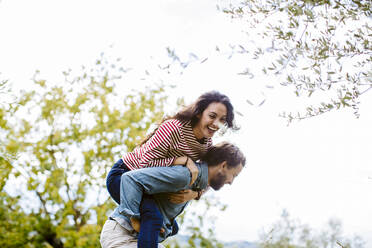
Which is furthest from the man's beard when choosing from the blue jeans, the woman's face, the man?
the blue jeans

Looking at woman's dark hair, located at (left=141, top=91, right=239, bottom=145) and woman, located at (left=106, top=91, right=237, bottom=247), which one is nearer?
woman, located at (left=106, top=91, right=237, bottom=247)

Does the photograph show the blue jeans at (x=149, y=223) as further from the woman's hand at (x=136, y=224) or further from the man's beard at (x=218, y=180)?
the man's beard at (x=218, y=180)

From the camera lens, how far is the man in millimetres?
2174

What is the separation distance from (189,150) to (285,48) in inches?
39.5

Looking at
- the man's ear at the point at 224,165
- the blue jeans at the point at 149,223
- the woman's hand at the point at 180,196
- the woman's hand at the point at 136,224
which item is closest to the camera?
the blue jeans at the point at 149,223

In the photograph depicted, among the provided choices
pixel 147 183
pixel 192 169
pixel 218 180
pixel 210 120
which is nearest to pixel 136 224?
pixel 147 183

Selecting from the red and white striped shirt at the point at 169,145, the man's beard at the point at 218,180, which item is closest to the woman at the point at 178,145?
the red and white striped shirt at the point at 169,145

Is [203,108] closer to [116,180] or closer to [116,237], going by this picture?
[116,180]

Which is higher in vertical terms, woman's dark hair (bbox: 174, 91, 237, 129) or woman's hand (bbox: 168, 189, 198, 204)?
woman's dark hair (bbox: 174, 91, 237, 129)

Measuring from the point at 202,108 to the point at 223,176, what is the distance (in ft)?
1.36

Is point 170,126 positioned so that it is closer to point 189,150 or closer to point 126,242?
→ point 189,150

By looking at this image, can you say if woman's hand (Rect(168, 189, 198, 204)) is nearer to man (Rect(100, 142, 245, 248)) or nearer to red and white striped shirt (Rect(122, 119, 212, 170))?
man (Rect(100, 142, 245, 248))

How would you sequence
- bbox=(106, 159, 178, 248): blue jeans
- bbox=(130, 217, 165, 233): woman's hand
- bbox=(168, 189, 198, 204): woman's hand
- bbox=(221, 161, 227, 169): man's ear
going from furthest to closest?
bbox=(221, 161, 227, 169): man's ear
bbox=(168, 189, 198, 204): woman's hand
bbox=(130, 217, 165, 233): woman's hand
bbox=(106, 159, 178, 248): blue jeans

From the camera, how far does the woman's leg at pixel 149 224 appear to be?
83.5 inches
